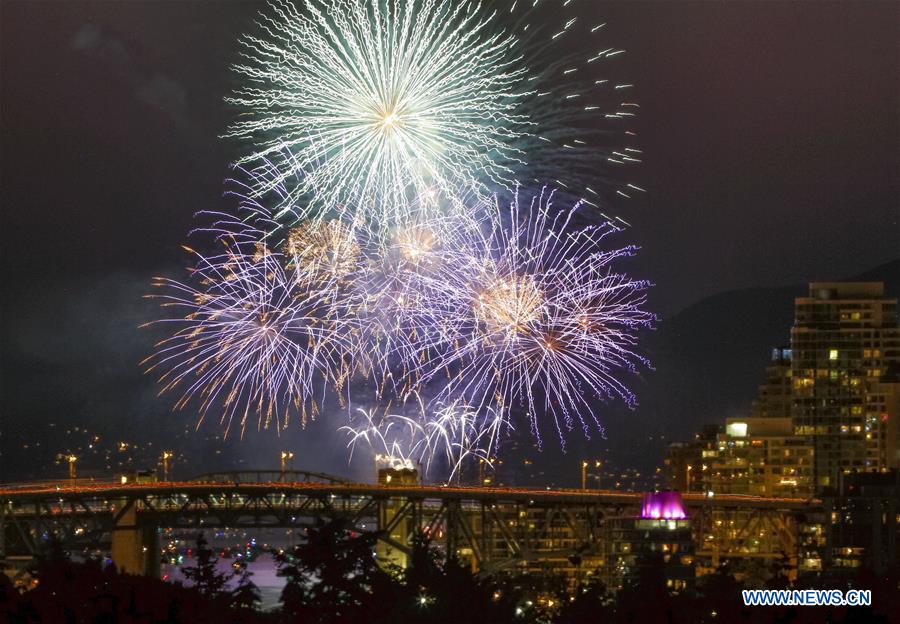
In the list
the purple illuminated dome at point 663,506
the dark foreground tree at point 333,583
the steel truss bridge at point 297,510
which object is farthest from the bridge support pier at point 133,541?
the dark foreground tree at point 333,583

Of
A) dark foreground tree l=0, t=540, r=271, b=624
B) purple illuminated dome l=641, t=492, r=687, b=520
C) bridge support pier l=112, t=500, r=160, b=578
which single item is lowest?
dark foreground tree l=0, t=540, r=271, b=624

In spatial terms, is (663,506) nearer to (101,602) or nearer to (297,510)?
(297,510)

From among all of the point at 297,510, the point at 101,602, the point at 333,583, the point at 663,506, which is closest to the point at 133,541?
the point at 297,510

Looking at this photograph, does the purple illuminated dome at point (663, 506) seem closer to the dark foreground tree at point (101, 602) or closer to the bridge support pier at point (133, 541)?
the bridge support pier at point (133, 541)

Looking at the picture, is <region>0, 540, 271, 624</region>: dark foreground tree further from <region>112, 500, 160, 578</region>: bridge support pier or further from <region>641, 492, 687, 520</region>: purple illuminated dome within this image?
<region>641, 492, 687, 520</region>: purple illuminated dome

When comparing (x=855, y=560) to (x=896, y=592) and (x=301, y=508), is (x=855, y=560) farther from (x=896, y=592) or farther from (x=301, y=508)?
(x=896, y=592)

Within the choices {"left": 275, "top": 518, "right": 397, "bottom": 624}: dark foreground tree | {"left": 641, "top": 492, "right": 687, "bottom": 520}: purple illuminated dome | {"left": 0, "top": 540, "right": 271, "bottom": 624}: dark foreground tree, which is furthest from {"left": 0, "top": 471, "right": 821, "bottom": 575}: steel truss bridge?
{"left": 0, "top": 540, "right": 271, "bottom": 624}: dark foreground tree
